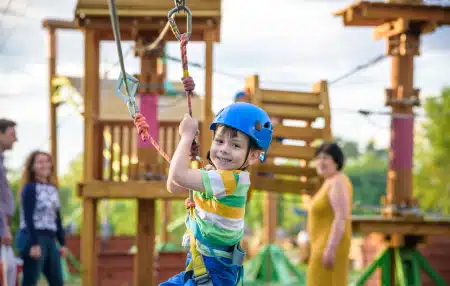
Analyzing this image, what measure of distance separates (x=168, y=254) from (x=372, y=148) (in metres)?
56.7

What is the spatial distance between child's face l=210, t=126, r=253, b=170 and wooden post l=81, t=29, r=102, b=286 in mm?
5284

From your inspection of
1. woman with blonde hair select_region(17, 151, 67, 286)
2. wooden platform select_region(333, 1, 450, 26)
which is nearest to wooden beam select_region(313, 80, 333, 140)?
wooden platform select_region(333, 1, 450, 26)

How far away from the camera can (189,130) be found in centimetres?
374

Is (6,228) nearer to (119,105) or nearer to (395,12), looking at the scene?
(395,12)

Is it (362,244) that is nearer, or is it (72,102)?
(72,102)

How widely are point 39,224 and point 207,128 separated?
2.18 m

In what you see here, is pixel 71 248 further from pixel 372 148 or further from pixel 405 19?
pixel 372 148

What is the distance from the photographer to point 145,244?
9711mm

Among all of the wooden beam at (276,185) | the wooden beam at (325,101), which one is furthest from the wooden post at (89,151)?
the wooden beam at (325,101)

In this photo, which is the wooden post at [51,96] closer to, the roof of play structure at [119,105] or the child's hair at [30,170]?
the roof of play structure at [119,105]

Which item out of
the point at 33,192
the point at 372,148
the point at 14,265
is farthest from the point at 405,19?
the point at 372,148

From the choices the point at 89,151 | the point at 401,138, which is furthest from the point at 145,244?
→ the point at 401,138

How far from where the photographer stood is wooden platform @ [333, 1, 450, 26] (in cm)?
1012

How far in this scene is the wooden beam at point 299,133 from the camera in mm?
10336
